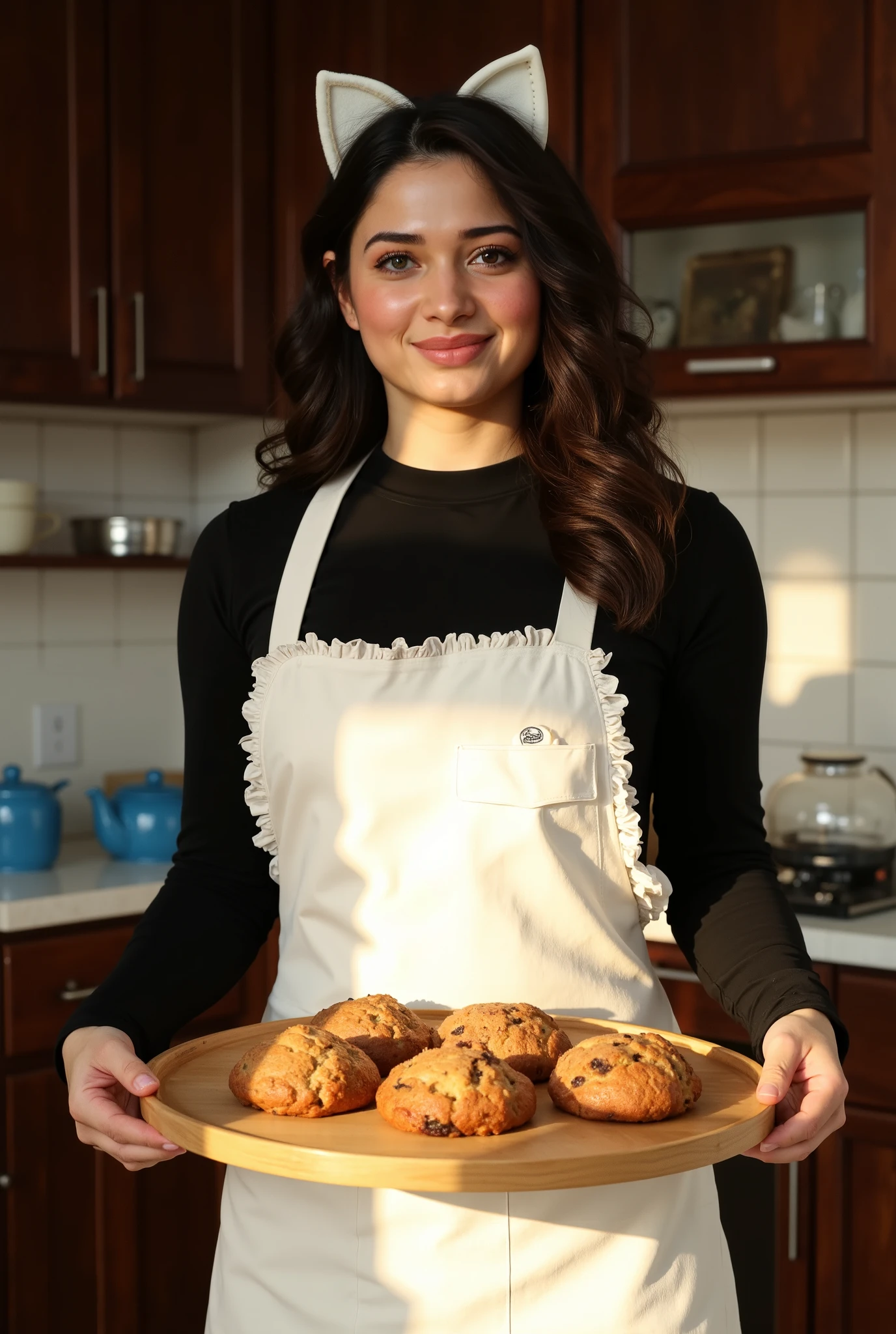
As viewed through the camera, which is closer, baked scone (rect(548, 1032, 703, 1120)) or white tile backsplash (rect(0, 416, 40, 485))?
baked scone (rect(548, 1032, 703, 1120))

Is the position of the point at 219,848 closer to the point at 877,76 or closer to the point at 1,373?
the point at 1,373

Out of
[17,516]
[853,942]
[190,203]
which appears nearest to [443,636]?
[853,942]

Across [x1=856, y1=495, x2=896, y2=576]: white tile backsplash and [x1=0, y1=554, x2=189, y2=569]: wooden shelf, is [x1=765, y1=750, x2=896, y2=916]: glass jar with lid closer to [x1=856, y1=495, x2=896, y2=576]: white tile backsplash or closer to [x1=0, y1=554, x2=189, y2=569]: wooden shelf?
[x1=856, y1=495, x2=896, y2=576]: white tile backsplash

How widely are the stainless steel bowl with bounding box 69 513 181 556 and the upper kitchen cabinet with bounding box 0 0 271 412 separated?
263 mm

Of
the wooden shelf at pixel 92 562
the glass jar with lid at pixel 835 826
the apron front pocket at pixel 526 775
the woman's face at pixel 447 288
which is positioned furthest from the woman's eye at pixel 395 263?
the wooden shelf at pixel 92 562

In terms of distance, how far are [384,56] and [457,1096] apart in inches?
80.6

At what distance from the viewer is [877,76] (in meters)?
2.12

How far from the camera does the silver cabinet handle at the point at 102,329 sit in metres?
2.50

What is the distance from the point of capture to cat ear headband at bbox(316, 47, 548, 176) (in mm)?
1344

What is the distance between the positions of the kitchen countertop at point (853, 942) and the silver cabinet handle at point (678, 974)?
177 millimetres

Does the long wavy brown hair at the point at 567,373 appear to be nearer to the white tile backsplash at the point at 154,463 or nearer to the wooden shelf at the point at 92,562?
the wooden shelf at the point at 92,562

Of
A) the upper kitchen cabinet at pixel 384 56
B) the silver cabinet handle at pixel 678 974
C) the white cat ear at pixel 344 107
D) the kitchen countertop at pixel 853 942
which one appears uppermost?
the upper kitchen cabinet at pixel 384 56

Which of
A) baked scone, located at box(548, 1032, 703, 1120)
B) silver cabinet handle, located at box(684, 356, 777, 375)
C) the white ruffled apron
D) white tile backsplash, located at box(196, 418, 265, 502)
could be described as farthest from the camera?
white tile backsplash, located at box(196, 418, 265, 502)

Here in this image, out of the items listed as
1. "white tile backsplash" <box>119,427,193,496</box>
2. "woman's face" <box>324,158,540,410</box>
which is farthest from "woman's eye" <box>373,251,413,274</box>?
"white tile backsplash" <box>119,427,193,496</box>
